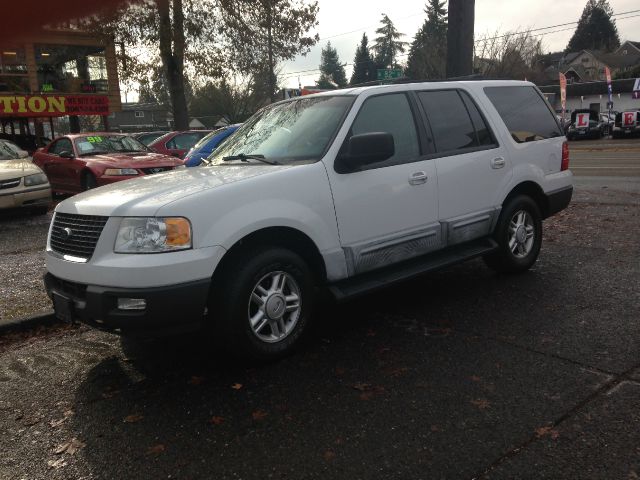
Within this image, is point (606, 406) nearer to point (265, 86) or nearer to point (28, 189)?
point (28, 189)

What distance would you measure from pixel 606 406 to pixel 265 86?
58840 millimetres

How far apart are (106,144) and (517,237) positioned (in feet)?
30.9

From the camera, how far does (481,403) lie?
3.28 m

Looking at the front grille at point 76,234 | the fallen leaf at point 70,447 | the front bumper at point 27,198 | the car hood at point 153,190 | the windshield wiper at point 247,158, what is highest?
the windshield wiper at point 247,158

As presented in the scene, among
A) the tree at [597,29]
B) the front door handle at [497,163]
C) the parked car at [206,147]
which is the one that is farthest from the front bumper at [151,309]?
the tree at [597,29]

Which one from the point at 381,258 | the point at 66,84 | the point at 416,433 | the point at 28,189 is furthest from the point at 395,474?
the point at 66,84

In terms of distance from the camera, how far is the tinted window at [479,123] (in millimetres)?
5400

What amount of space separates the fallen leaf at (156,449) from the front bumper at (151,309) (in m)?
0.69

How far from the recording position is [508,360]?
3.83 meters

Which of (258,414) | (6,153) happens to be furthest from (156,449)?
(6,153)

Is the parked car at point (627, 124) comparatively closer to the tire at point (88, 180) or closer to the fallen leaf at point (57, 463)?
the tire at point (88, 180)

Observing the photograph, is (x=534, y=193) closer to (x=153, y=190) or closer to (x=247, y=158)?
(x=247, y=158)

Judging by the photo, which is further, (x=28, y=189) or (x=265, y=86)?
(x=265, y=86)

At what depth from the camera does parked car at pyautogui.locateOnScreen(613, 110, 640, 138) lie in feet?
105
